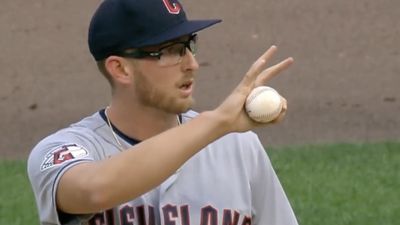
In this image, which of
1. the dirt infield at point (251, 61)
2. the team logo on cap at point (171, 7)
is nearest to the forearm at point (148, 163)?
the team logo on cap at point (171, 7)

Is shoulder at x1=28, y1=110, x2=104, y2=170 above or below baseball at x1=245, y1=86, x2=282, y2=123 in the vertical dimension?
below

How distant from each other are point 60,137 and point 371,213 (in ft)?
15.1

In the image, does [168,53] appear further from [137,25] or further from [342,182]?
[342,182]

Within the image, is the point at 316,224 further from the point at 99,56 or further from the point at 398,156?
the point at 99,56

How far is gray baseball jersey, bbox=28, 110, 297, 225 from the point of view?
3.85 metres

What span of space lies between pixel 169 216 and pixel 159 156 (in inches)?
20.6

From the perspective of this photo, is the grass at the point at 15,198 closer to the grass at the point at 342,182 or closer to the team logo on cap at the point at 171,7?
the grass at the point at 342,182

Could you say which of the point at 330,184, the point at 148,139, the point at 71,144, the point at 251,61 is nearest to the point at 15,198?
the point at 330,184

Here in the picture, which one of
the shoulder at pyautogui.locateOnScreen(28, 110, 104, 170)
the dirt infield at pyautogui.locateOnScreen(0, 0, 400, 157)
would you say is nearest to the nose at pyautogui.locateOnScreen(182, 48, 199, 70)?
the shoulder at pyautogui.locateOnScreen(28, 110, 104, 170)

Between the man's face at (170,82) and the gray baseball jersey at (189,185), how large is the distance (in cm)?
20

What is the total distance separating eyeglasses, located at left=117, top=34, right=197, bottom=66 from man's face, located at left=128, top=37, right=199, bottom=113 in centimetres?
1

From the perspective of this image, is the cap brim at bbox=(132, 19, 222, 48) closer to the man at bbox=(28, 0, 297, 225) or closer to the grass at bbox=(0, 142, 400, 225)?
the man at bbox=(28, 0, 297, 225)

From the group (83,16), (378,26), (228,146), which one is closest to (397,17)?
(378,26)

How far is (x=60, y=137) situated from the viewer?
3.95 meters
